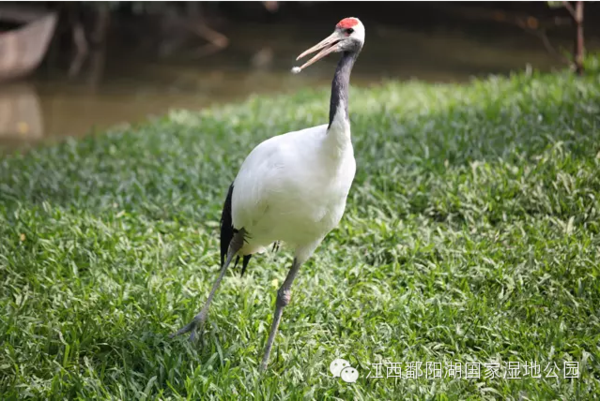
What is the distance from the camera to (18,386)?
299 centimetres

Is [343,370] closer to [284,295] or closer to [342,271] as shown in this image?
[284,295]

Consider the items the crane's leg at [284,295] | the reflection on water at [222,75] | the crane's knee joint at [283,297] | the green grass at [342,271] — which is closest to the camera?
the green grass at [342,271]

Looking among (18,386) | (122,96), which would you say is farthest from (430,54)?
(18,386)

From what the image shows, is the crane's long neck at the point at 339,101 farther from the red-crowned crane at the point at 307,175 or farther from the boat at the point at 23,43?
the boat at the point at 23,43

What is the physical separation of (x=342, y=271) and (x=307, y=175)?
1300 millimetres

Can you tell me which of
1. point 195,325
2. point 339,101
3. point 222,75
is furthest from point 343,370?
point 222,75

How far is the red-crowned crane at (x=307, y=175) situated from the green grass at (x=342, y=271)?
460mm

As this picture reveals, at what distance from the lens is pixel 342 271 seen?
162 inches

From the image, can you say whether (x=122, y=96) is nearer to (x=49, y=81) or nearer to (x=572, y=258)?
(x=49, y=81)

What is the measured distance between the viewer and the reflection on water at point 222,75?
9.69 m

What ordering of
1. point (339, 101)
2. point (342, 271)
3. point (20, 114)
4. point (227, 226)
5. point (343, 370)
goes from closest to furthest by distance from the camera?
1. point (339, 101)
2. point (343, 370)
3. point (227, 226)
4. point (342, 271)
5. point (20, 114)

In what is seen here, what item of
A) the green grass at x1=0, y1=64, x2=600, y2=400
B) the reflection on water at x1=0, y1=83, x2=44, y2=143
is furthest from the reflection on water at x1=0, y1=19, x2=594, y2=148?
the green grass at x1=0, y1=64, x2=600, y2=400

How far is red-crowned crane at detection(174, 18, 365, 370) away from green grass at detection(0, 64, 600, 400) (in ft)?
1.51

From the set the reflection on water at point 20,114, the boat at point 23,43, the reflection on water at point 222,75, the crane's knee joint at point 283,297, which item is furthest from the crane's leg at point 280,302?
the boat at point 23,43
